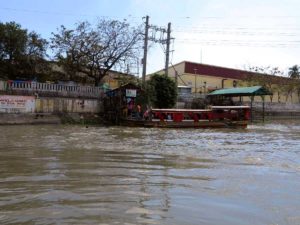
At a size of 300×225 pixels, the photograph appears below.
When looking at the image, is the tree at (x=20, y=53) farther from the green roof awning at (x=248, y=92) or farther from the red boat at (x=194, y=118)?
the green roof awning at (x=248, y=92)

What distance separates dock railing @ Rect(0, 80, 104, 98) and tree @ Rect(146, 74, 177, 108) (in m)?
4.43

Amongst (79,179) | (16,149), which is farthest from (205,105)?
(79,179)

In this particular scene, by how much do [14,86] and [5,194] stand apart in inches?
877

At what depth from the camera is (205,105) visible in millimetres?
41562

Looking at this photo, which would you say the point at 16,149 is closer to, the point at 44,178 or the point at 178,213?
the point at 44,178

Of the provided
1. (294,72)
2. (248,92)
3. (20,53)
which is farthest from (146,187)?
(294,72)

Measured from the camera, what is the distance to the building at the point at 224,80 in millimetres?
52750

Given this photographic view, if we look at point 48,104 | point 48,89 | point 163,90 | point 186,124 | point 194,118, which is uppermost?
point 163,90

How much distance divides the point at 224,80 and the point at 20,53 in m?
31.2

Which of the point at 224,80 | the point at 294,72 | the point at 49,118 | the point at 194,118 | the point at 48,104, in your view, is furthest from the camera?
the point at 294,72

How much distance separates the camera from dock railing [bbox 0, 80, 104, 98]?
2806 centimetres

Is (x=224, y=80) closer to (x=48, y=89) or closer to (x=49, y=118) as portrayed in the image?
(x=48, y=89)

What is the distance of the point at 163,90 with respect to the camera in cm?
3516

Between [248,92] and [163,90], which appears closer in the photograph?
[163,90]
